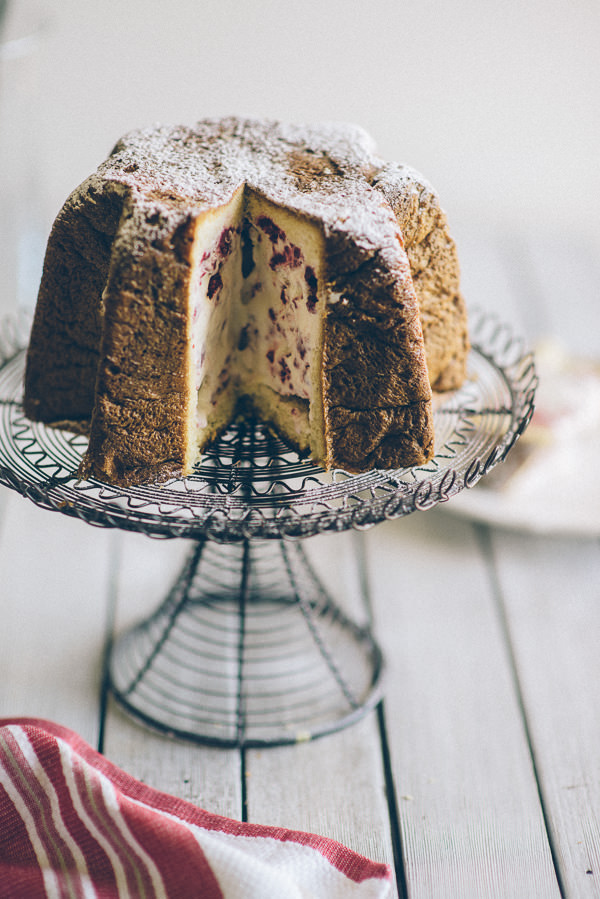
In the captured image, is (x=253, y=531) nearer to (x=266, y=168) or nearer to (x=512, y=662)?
(x=266, y=168)

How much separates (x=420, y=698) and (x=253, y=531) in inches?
30.3

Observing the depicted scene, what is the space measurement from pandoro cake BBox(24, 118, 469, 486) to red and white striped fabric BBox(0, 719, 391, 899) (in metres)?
0.50

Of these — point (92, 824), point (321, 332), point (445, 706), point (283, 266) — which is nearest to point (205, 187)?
point (283, 266)

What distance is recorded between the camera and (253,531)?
4.38ft

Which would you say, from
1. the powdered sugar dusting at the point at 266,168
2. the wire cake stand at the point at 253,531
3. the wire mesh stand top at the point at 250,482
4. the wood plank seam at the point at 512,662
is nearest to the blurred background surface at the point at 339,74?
the wire cake stand at the point at 253,531

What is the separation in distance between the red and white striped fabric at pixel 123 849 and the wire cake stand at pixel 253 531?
0.35 metres

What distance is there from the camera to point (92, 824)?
4.67 feet

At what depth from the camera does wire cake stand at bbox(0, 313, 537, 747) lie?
139 centimetres

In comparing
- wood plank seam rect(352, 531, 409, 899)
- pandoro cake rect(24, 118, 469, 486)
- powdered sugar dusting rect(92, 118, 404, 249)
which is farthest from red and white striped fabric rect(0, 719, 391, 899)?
powdered sugar dusting rect(92, 118, 404, 249)

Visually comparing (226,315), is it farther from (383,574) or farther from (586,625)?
(586,625)

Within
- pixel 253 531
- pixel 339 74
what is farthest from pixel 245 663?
pixel 339 74

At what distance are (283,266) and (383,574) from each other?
0.95 metres

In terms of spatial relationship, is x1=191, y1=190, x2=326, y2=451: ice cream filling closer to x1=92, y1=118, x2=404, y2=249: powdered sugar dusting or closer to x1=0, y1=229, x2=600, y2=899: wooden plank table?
x1=92, y1=118, x2=404, y2=249: powdered sugar dusting

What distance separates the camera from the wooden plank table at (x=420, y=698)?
162cm
